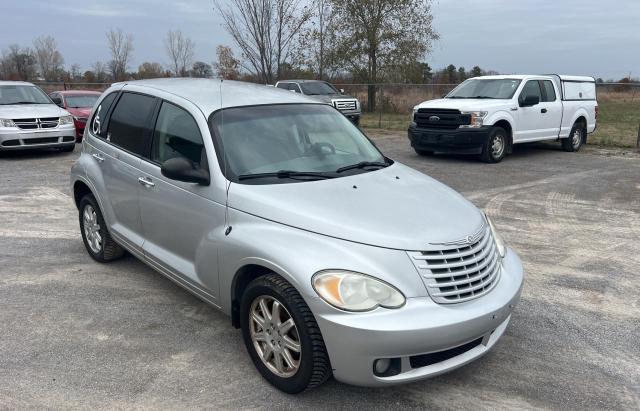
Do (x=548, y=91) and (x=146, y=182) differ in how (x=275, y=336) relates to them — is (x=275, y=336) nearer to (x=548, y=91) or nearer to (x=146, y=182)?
(x=146, y=182)

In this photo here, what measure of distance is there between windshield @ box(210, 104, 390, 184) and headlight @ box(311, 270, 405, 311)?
0.98 metres

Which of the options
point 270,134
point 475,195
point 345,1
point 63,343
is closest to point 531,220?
point 475,195

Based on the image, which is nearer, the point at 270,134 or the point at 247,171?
the point at 247,171

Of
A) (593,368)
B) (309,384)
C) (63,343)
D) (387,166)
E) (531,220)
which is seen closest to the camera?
(309,384)

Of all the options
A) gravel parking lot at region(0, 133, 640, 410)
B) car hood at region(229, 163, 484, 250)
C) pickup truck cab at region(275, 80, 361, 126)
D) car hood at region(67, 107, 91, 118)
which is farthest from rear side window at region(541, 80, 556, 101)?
car hood at region(67, 107, 91, 118)

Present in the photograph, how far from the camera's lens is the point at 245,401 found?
124 inches

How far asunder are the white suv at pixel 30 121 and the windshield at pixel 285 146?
32.3 ft

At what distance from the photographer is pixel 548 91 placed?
1293 centimetres

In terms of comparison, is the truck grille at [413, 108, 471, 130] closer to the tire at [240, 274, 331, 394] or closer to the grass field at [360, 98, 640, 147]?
the grass field at [360, 98, 640, 147]

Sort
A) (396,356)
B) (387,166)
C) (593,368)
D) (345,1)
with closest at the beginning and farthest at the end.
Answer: (396,356) < (593,368) < (387,166) < (345,1)

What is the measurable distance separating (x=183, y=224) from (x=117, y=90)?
6.68 ft

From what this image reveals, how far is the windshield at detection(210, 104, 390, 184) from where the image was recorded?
12.2 feet

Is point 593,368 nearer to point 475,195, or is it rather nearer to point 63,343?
point 63,343

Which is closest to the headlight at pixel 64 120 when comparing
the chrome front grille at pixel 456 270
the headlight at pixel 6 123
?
the headlight at pixel 6 123
